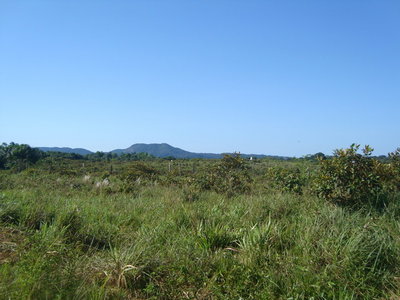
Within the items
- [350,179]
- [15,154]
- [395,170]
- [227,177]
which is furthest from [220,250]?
[15,154]

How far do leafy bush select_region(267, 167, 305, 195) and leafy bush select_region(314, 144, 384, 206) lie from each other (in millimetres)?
2155

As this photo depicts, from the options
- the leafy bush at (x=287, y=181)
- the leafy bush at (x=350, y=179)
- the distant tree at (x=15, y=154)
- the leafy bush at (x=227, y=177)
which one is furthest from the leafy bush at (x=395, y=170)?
the distant tree at (x=15, y=154)

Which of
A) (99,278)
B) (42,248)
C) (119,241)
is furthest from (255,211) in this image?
(42,248)

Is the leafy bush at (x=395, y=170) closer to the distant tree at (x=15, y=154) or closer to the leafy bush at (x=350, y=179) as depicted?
the leafy bush at (x=350, y=179)

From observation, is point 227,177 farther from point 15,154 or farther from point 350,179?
point 15,154

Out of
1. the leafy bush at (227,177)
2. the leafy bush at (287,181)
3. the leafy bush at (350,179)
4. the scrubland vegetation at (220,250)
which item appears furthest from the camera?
the leafy bush at (227,177)

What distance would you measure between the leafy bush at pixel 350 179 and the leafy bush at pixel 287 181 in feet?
7.07

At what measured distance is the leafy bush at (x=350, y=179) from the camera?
5766 millimetres

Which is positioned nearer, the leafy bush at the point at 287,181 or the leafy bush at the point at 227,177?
the leafy bush at the point at 287,181

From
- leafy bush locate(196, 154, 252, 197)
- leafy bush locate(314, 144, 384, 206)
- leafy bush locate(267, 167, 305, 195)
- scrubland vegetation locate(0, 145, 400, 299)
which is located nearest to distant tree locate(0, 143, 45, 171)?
leafy bush locate(196, 154, 252, 197)

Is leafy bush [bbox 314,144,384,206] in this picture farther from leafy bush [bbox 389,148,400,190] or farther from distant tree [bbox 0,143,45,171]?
distant tree [bbox 0,143,45,171]

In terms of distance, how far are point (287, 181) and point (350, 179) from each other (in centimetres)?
299

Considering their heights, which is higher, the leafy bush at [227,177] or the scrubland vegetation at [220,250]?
the leafy bush at [227,177]

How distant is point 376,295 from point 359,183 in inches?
128
